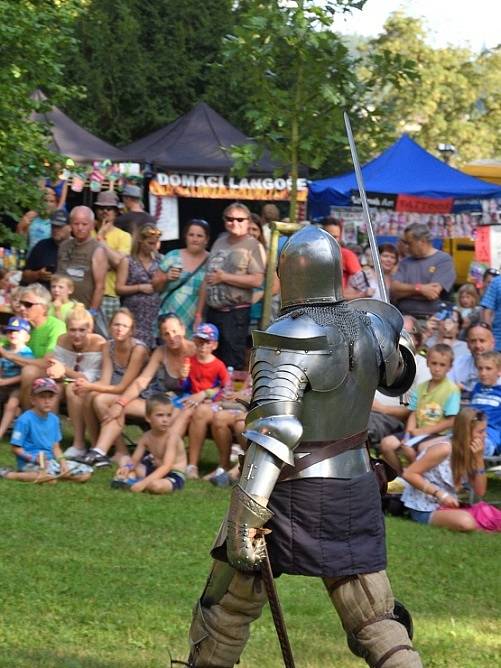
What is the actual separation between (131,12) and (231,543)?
20925 millimetres

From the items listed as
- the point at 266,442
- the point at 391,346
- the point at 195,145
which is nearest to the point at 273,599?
the point at 266,442

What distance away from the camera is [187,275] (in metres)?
10.1

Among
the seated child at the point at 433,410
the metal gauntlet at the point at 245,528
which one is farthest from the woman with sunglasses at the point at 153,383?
the metal gauntlet at the point at 245,528

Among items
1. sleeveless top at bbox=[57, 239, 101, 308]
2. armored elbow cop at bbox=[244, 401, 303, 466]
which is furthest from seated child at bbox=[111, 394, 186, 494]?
armored elbow cop at bbox=[244, 401, 303, 466]

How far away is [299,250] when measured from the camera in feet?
13.7

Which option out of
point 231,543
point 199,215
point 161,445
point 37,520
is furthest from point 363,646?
point 199,215

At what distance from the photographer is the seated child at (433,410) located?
8523mm

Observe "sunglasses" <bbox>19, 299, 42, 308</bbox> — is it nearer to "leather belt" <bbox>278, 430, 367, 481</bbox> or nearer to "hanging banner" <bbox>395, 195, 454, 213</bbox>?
"leather belt" <bbox>278, 430, 367, 481</bbox>

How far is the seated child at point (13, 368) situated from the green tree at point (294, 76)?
7.02 ft

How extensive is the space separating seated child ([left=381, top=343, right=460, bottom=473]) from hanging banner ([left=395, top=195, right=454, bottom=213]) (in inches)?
312

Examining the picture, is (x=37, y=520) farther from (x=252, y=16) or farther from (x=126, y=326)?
(x=252, y=16)

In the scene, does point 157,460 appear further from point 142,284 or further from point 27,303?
point 142,284

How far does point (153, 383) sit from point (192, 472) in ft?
3.00

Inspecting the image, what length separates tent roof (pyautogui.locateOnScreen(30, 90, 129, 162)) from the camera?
17000 millimetres
